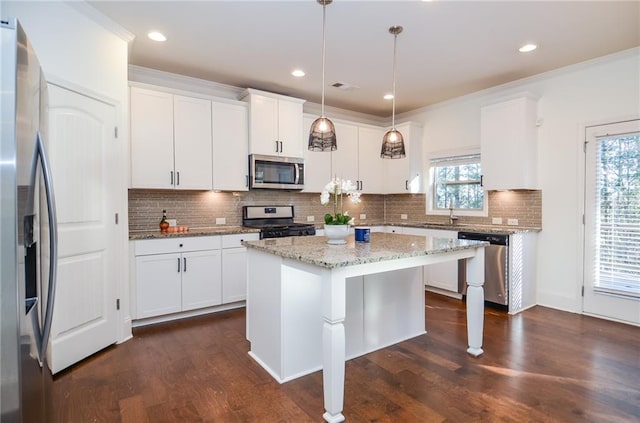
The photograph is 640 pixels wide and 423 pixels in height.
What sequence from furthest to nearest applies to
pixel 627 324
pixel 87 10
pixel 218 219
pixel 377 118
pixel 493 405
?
pixel 377 118 < pixel 218 219 < pixel 627 324 < pixel 87 10 < pixel 493 405

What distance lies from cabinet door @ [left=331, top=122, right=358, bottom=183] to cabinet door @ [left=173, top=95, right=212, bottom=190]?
1.85m

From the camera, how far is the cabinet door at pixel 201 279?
3.58 m

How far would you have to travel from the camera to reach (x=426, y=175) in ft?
17.7

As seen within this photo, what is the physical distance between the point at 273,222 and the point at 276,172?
72 cm

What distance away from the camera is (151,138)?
11.8 ft

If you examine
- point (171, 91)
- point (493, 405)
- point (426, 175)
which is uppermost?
point (171, 91)

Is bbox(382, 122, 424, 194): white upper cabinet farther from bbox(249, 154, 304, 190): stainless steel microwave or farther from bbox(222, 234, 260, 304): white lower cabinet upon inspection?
bbox(222, 234, 260, 304): white lower cabinet

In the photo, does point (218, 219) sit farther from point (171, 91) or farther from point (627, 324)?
point (627, 324)

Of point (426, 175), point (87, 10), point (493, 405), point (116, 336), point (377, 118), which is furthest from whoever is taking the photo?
point (377, 118)

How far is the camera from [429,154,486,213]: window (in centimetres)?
478

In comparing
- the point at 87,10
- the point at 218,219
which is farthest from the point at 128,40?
the point at 218,219

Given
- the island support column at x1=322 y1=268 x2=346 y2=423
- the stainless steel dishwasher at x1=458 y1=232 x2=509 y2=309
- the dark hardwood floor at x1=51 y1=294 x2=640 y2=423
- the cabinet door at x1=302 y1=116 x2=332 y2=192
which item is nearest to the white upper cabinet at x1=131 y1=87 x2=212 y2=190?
the cabinet door at x1=302 y1=116 x2=332 y2=192

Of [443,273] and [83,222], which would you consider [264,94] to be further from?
[443,273]

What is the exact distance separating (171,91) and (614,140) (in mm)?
4614
